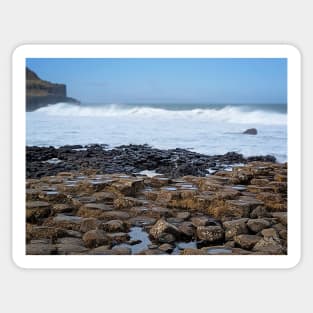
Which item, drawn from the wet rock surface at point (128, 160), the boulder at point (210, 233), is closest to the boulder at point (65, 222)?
the wet rock surface at point (128, 160)

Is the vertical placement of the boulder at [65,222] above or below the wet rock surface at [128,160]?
below

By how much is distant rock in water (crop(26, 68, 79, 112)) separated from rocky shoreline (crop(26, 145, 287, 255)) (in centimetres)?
28

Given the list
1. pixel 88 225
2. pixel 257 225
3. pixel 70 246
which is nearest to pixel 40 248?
pixel 70 246

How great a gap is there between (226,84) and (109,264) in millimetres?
1359

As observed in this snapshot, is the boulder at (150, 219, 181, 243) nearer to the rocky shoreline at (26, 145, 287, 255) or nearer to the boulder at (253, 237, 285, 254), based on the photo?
the rocky shoreline at (26, 145, 287, 255)

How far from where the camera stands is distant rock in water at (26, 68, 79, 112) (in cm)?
331

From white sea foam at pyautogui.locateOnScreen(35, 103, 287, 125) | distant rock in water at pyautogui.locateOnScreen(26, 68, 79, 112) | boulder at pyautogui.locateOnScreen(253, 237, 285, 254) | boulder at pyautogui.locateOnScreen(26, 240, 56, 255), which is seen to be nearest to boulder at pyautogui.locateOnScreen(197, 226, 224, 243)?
boulder at pyautogui.locateOnScreen(253, 237, 285, 254)

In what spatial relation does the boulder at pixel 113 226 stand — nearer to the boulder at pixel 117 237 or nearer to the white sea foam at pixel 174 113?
the boulder at pixel 117 237

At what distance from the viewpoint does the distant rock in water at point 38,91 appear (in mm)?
3309

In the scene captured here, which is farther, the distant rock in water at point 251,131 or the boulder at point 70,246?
the distant rock in water at point 251,131

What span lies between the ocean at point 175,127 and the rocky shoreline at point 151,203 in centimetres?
6
